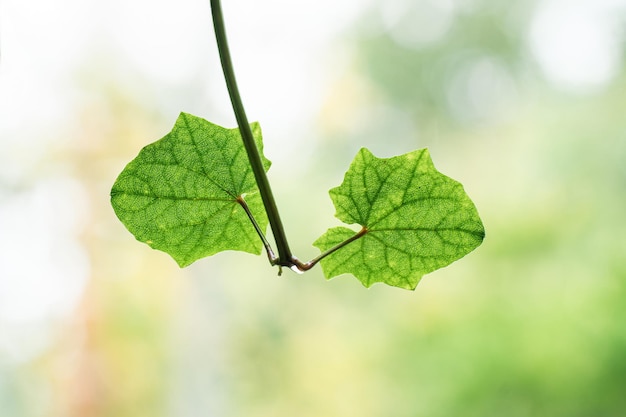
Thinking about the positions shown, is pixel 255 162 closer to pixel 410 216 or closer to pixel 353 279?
pixel 410 216

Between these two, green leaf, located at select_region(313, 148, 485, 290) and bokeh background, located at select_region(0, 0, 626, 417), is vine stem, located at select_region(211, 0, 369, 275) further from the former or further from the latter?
bokeh background, located at select_region(0, 0, 626, 417)

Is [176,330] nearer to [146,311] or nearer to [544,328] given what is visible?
[146,311]

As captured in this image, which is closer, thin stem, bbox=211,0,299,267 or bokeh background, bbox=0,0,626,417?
thin stem, bbox=211,0,299,267

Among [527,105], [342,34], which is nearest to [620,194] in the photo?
[527,105]

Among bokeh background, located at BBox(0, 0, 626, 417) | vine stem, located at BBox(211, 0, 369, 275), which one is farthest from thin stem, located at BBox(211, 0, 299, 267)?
bokeh background, located at BBox(0, 0, 626, 417)

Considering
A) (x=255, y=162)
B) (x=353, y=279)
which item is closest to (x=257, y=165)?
(x=255, y=162)

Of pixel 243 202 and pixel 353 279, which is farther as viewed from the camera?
pixel 353 279

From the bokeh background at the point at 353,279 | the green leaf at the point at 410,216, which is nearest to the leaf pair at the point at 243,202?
the green leaf at the point at 410,216

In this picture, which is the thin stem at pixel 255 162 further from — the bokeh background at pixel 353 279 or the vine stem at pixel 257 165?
the bokeh background at pixel 353 279
